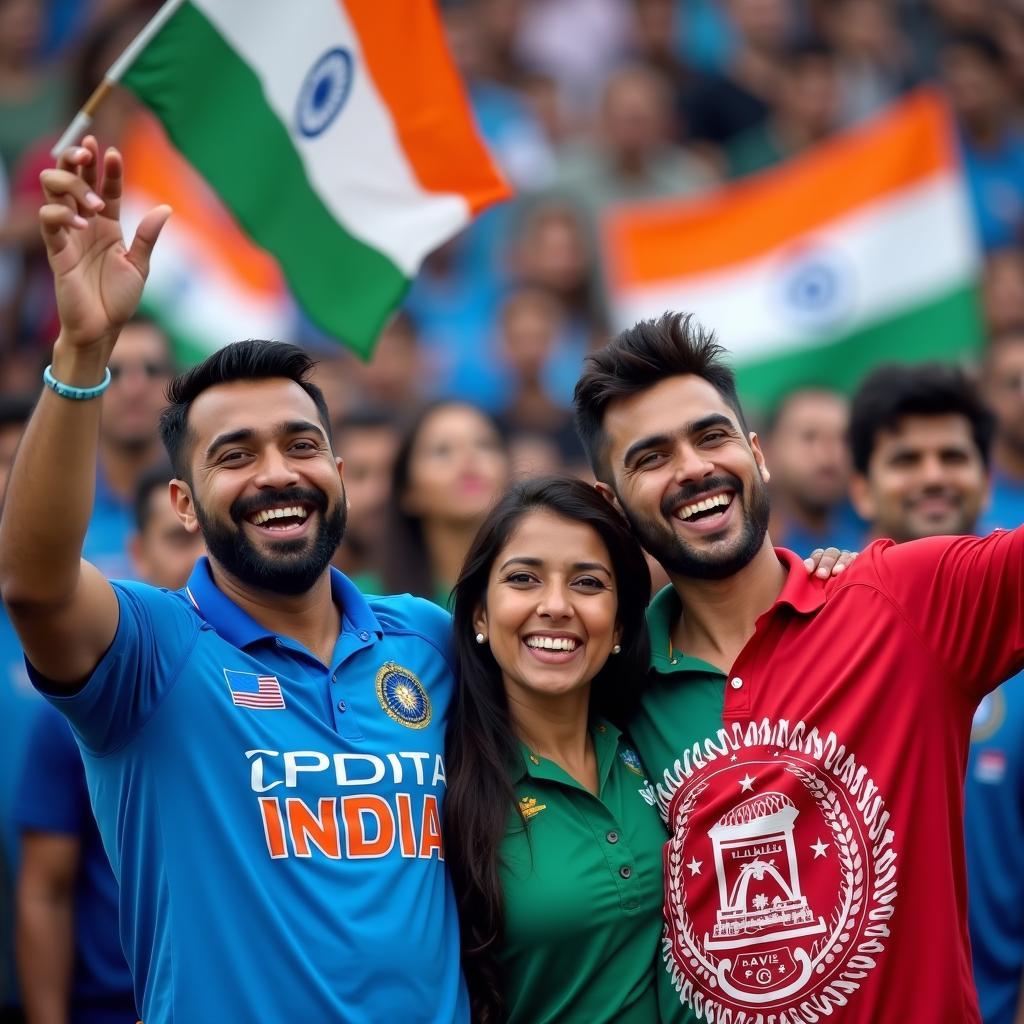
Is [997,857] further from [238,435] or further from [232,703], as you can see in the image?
[238,435]

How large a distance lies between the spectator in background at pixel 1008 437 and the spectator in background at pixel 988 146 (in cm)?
330

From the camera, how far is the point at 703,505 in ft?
14.2

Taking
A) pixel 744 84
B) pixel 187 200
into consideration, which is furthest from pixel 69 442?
pixel 744 84

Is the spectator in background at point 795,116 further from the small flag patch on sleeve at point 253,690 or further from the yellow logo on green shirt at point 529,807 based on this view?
the small flag patch on sleeve at point 253,690

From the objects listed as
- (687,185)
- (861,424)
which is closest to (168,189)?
(687,185)

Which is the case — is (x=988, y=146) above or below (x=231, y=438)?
above

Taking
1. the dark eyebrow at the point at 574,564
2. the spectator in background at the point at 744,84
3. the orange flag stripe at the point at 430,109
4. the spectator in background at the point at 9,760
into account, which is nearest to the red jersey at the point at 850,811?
the dark eyebrow at the point at 574,564

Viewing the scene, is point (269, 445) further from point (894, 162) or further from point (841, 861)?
point (894, 162)

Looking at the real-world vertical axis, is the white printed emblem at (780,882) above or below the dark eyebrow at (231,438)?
below

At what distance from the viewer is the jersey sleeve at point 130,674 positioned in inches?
145

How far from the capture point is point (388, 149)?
5.79m

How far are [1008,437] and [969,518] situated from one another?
2.03 metres

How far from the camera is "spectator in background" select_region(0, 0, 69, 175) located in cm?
1020

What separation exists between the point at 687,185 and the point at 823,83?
1207mm
